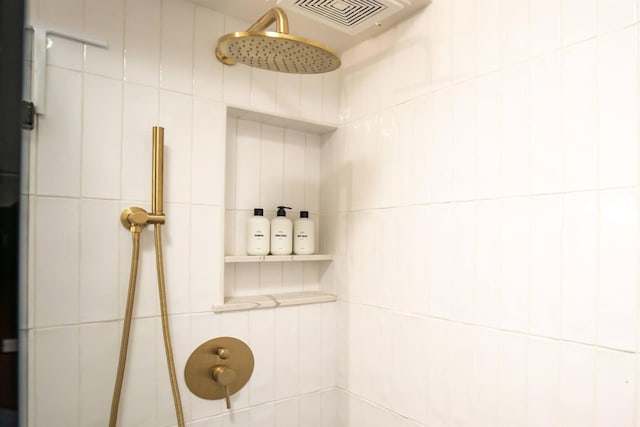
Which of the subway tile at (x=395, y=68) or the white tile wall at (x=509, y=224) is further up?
the subway tile at (x=395, y=68)

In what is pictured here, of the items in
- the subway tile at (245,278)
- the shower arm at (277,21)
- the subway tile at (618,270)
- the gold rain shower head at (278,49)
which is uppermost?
the shower arm at (277,21)

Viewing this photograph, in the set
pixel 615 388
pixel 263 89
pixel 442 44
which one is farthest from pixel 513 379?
pixel 263 89

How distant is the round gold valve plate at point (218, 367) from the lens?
4.16ft

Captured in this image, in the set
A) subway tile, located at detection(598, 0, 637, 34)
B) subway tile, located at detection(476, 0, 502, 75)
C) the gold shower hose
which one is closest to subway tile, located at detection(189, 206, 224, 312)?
the gold shower hose

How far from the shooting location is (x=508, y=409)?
1.03 m

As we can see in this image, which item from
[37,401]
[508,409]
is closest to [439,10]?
[508,409]

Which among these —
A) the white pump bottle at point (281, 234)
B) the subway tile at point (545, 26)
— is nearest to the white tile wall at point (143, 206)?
the white pump bottle at point (281, 234)

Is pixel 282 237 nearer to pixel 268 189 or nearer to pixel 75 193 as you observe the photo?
pixel 268 189

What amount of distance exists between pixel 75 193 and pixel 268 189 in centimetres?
66

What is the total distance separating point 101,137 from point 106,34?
0.95 feet

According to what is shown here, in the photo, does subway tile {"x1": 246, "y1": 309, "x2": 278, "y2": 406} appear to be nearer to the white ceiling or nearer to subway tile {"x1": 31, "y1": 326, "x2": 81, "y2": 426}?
subway tile {"x1": 31, "y1": 326, "x2": 81, "y2": 426}

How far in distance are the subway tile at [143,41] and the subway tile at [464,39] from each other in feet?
2.88

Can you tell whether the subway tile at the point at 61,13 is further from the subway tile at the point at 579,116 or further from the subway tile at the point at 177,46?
the subway tile at the point at 579,116

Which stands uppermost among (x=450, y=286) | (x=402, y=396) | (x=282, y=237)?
(x=282, y=237)
